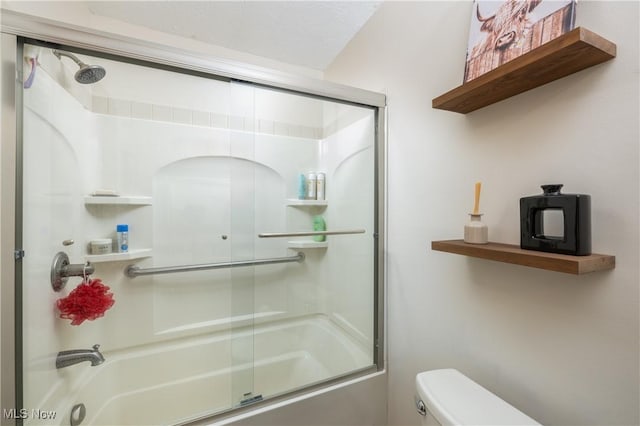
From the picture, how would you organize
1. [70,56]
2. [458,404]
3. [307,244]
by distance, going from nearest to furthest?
[458,404], [70,56], [307,244]

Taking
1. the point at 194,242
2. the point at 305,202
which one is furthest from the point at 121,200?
the point at 305,202

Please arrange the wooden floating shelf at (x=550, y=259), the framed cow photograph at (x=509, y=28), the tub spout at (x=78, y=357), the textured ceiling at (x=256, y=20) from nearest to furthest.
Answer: the wooden floating shelf at (x=550, y=259), the framed cow photograph at (x=509, y=28), the tub spout at (x=78, y=357), the textured ceiling at (x=256, y=20)

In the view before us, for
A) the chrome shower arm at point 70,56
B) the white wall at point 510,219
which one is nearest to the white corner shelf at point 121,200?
the chrome shower arm at point 70,56

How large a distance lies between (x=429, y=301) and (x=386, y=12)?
5.16 feet

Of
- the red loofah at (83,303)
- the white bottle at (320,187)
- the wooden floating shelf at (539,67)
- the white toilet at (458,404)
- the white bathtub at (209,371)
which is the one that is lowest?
the white bathtub at (209,371)

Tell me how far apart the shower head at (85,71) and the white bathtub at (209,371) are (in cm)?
137

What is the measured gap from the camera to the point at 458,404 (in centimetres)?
78

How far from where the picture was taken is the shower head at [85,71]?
3.38 ft

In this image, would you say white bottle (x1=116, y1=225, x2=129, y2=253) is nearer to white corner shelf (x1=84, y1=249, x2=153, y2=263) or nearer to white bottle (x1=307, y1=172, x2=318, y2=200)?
white corner shelf (x1=84, y1=249, x2=153, y2=263)

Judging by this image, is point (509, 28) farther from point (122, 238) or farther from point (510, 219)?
point (122, 238)

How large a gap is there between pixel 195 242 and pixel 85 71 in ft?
3.41

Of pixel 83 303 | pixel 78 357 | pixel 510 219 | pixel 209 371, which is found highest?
pixel 510 219

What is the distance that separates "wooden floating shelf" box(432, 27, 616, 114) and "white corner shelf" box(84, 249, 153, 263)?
69.6 inches

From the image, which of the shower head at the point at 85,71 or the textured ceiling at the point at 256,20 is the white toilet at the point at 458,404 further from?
the textured ceiling at the point at 256,20
